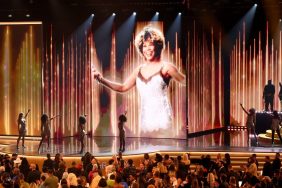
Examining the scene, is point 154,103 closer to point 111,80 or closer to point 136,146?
point 111,80

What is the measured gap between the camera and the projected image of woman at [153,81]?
2397 cm

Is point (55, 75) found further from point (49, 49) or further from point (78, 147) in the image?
point (78, 147)

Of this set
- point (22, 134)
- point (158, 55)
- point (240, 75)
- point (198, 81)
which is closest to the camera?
point (22, 134)

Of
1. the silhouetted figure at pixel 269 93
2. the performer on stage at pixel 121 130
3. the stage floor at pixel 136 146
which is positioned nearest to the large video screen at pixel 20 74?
the stage floor at pixel 136 146

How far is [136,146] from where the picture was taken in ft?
72.0

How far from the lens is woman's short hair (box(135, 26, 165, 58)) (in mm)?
24000

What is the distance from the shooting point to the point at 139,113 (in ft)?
79.9

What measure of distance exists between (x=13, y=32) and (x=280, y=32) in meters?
11.2

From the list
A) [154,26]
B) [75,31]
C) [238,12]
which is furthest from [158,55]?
[238,12]

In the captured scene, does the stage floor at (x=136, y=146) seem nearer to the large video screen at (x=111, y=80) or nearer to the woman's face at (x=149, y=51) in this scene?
the large video screen at (x=111, y=80)

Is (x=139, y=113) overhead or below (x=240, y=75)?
below

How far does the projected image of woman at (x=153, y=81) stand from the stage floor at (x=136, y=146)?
670 mm

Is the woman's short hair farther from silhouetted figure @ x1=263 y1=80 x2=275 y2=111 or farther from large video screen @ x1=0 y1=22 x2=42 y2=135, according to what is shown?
silhouetted figure @ x1=263 y1=80 x2=275 y2=111

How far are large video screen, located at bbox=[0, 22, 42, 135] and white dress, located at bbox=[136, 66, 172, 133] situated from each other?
4070 mm
